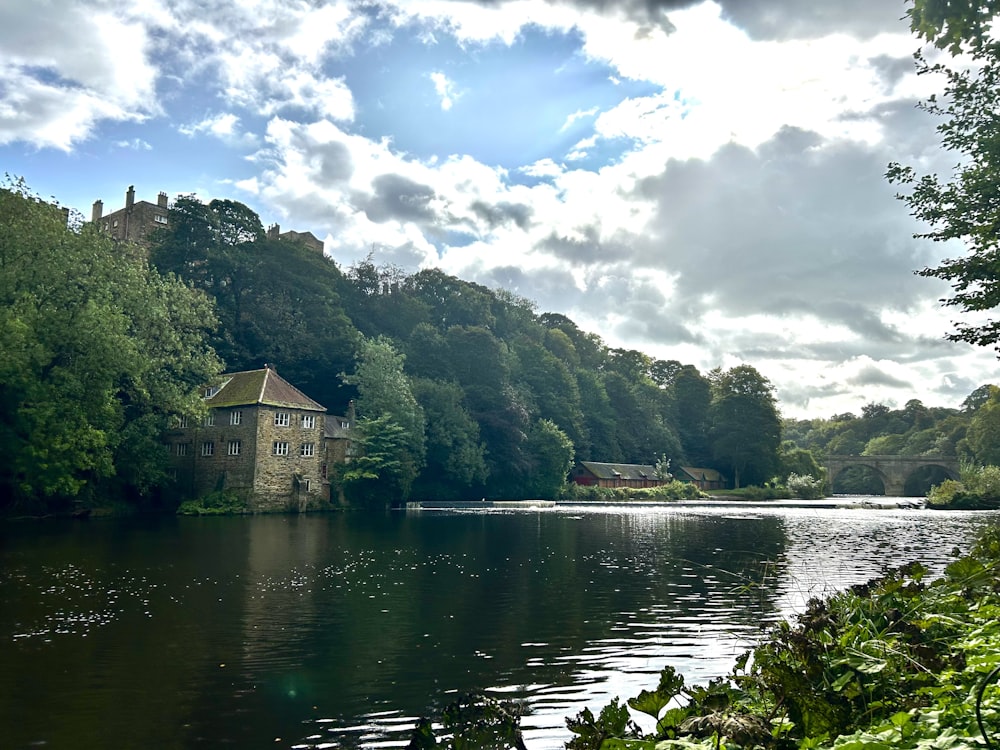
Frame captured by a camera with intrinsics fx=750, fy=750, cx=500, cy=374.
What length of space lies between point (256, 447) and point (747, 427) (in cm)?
7791

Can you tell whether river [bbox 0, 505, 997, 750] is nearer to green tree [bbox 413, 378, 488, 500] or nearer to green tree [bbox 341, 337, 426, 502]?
green tree [bbox 341, 337, 426, 502]

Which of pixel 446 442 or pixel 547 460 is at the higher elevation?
pixel 446 442

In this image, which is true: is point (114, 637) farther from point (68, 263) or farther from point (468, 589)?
point (68, 263)

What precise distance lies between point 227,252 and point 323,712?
66.9 metres

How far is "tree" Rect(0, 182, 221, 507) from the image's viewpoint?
1537 inches

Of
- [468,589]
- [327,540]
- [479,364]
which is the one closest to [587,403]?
[479,364]

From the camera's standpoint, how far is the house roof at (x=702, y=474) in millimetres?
107625

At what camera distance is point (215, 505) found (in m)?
50.1

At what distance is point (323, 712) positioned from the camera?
27.5ft

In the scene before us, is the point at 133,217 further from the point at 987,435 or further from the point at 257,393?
the point at 987,435

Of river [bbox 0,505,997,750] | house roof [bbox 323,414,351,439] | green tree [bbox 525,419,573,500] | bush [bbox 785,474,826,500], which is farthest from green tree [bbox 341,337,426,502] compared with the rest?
bush [bbox 785,474,826,500]

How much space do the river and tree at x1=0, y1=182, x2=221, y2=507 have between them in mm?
13877

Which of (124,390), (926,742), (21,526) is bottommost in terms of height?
(21,526)

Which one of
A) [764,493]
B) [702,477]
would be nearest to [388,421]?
[764,493]
